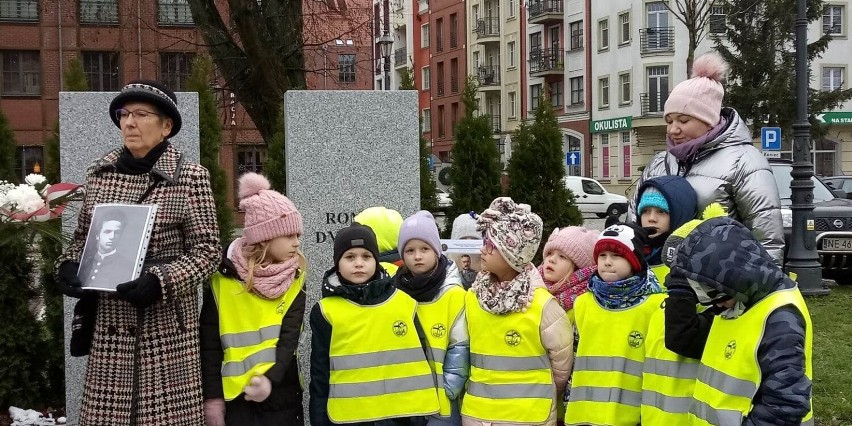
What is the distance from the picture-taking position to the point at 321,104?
6020 millimetres

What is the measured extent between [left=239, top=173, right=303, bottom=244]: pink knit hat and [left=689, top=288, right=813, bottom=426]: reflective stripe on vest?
204cm

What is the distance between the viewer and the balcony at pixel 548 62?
4809 centimetres

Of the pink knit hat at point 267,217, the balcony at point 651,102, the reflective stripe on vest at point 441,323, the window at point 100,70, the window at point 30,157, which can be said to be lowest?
the reflective stripe on vest at point 441,323

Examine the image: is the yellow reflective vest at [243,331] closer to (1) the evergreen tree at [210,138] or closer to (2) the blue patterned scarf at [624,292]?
(2) the blue patterned scarf at [624,292]

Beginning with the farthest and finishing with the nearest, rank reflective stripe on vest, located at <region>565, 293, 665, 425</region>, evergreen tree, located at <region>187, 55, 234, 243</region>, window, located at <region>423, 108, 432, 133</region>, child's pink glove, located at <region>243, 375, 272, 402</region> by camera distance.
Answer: window, located at <region>423, 108, 432, 133</region>, evergreen tree, located at <region>187, 55, 234, 243</region>, child's pink glove, located at <region>243, 375, 272, 402</region>, reflective stripe on vest, located at <region>565, 293, 665, 425</region>

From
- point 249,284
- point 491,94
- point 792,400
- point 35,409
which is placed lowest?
point 35,409

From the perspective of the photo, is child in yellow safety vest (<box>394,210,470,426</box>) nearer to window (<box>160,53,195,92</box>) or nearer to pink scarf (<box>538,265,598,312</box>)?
pink scarf (<box>538,265,598,312</box>)

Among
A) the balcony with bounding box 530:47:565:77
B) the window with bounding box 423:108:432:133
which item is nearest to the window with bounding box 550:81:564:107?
the balcony with bounding box 530:47:565:77

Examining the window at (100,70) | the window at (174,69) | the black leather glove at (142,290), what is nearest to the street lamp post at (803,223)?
the black leather glove at (142,290)

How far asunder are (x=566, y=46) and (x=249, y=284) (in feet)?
149

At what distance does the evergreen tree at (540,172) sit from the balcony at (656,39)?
31859 mm

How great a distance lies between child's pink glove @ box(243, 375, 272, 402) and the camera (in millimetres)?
4047

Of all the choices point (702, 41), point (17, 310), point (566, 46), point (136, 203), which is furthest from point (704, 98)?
point (566, 46)

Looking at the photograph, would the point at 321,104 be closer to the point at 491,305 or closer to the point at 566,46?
the point at 491,305
